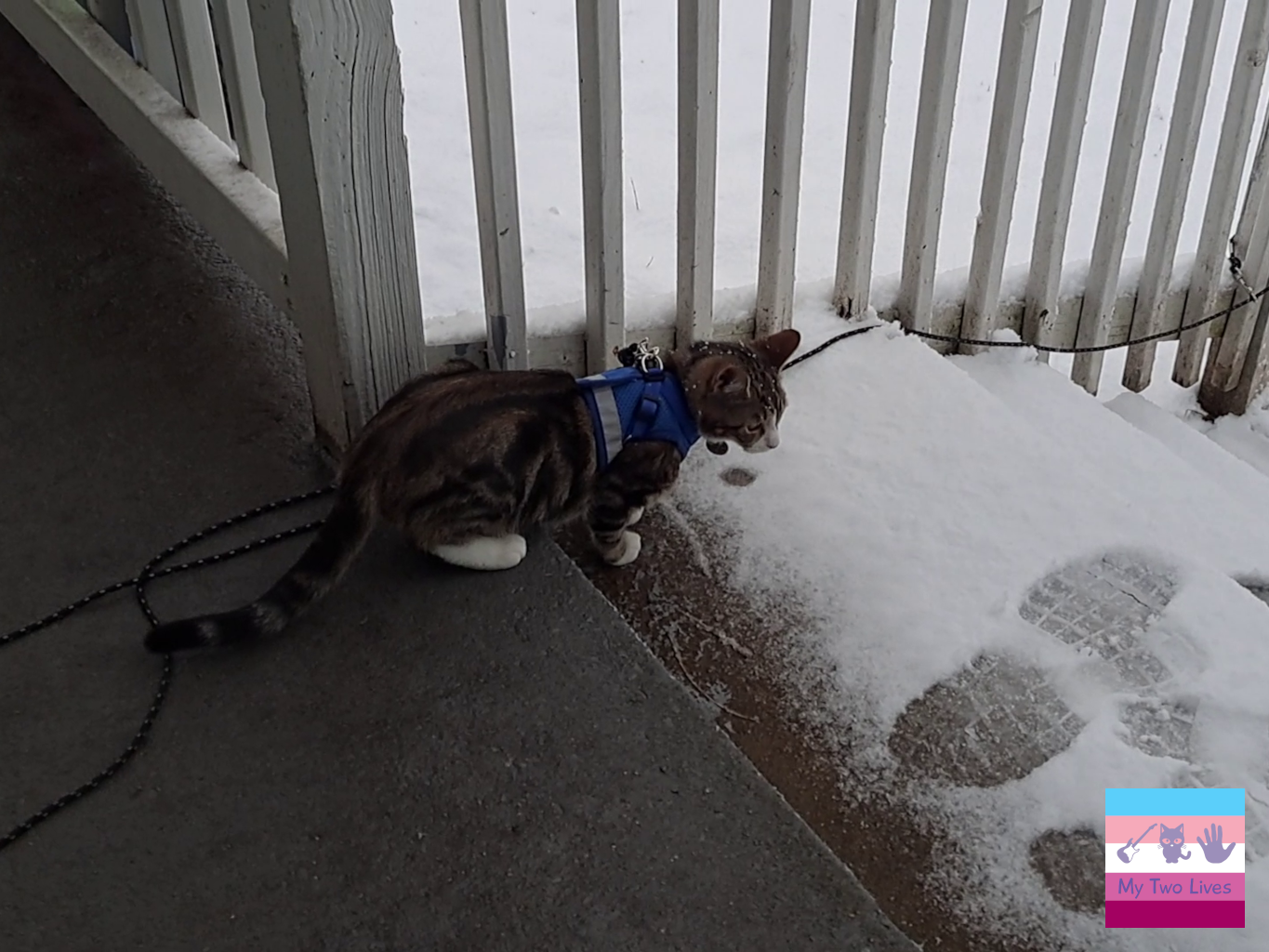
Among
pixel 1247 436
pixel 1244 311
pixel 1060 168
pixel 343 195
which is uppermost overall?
pixel 343 195

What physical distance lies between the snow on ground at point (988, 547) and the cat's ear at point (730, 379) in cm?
29

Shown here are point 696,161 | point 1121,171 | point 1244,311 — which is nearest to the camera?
point 696,161

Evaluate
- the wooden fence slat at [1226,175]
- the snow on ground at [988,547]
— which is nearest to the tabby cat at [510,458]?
the snow on ground at [988,547]

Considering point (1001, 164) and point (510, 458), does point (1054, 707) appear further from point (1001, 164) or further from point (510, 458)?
point (1001, 164)

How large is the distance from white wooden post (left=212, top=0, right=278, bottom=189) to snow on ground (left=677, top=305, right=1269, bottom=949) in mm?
1090

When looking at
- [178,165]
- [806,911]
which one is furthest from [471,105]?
[806,911]

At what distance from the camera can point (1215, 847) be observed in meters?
1.65

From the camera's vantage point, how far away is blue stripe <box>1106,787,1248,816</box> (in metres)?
1.68

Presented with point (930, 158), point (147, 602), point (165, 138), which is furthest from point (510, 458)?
point (165, 138)

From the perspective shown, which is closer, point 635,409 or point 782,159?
point 635,409

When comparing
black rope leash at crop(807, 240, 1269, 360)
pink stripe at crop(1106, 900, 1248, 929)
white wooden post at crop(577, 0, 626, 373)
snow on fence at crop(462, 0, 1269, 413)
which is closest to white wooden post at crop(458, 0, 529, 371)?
snow on fence at crop(462, 0, 1269, 413)

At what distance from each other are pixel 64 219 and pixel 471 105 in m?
1.38

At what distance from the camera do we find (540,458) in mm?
1990

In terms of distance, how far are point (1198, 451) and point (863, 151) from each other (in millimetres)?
1301
